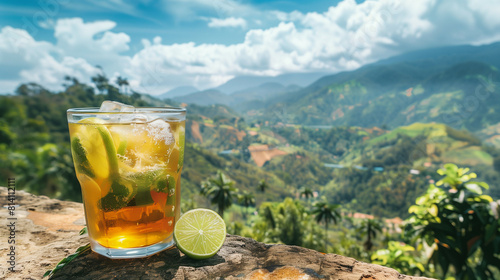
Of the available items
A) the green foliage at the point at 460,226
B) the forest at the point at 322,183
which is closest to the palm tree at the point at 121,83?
the forest at the point at 322,183

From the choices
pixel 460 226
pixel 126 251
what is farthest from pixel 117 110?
pixel 460 226

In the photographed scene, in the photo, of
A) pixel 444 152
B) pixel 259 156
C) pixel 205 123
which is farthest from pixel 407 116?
pixel 205 123

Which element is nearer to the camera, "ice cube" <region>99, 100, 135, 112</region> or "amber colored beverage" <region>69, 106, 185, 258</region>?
"amber colored beverage" <region>69, 106, 185, 258</region>

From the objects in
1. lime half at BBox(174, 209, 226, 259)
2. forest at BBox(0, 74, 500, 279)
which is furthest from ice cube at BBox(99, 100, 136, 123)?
forest at BBox(0, 74, 500, 279)

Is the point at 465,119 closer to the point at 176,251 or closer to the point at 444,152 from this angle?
the point at 444,152

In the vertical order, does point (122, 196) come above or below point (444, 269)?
above

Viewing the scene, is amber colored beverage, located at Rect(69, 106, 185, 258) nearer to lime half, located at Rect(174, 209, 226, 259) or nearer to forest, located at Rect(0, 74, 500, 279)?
lime half, located at Rect(174, 209, 226, 259)

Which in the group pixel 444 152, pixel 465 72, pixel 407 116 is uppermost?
pixel 465 72
